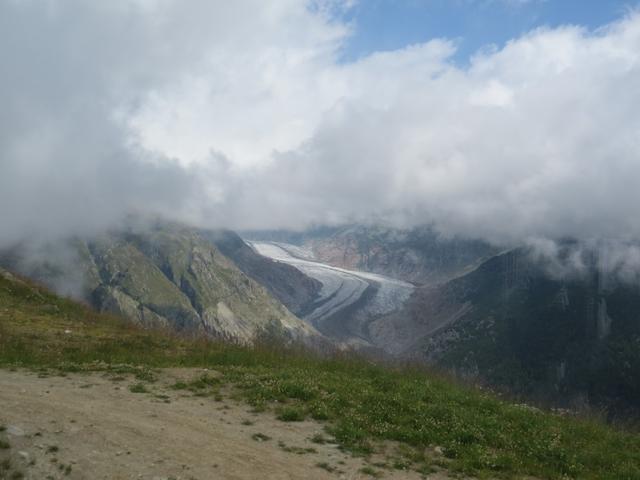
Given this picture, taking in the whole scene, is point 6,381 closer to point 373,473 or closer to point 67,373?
point 67,373

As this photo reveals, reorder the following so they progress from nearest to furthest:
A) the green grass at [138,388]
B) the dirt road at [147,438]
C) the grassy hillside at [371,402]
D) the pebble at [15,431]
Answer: the dirt road at [147,438] < the pebble at [15,431] < the grassy hillside at [371,402] < the green grass at [138,388]

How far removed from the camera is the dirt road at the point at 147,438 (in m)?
12.1

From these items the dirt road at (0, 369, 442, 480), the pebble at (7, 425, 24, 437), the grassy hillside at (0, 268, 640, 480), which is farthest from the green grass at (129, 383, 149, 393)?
the pebble at (7, 425, 24, 437)

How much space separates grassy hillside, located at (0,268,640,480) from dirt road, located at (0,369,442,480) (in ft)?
4.19

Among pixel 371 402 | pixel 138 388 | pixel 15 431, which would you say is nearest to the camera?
pixel 15 431

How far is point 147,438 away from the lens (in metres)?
13.8

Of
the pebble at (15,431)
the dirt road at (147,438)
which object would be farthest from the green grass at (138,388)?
the pebble at (15,431)

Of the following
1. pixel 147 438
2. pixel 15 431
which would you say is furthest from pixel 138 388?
pixel 15 431

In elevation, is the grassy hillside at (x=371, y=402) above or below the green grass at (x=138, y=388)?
above

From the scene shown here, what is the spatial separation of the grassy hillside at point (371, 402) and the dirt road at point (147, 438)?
1277 mm

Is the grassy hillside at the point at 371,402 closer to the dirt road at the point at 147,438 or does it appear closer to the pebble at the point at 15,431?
the dirt road at the point at 147,438

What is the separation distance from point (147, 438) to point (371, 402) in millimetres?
9042

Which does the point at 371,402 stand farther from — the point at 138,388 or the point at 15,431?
the point at 15,431

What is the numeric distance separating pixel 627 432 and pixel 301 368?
1402cm
